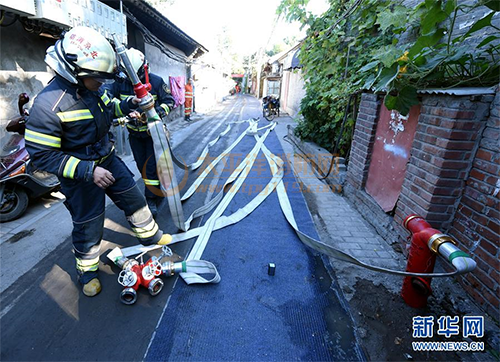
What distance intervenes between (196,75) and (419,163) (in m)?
16.8

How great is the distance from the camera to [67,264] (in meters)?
2.53

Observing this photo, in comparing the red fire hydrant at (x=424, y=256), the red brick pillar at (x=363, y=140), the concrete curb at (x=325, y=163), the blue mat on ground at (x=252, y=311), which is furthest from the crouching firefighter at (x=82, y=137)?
the concrete curb at (x=325, y=163)

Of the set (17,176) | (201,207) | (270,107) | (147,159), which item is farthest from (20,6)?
(270,107)

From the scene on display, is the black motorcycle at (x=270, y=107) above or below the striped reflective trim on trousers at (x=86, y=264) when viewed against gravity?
above

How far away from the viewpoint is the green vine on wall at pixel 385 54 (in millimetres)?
2158

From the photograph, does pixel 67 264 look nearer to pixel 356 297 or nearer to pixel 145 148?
pixel 145 148

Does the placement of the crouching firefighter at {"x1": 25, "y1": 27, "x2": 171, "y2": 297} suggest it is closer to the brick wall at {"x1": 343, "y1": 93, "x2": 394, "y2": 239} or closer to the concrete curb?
the brick wall at {"x1": 343, "y1": 93, "x2": 394, "y2": 239}

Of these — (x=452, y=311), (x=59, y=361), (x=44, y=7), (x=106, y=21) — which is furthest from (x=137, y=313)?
(x=106, y=21)

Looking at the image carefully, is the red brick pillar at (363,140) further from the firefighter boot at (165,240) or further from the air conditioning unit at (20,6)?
the air conditioning unit at (20,6)

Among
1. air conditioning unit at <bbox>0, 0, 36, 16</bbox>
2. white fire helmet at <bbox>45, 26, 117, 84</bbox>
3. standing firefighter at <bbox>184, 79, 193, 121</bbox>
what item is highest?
air conditioning unit at <bbox>0, 0, 36, 16</bbox>

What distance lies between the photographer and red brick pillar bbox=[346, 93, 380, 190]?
3666mm

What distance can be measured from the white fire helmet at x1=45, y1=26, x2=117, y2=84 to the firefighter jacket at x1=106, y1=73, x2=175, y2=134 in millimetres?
1289

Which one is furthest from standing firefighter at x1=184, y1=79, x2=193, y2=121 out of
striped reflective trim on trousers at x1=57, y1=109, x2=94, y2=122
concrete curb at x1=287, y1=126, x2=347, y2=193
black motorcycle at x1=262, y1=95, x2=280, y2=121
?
striped reflective trim on trousers at x1=57, y1=109, x2=94, y2=122

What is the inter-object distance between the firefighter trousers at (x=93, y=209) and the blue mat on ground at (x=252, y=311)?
29.6 inches
